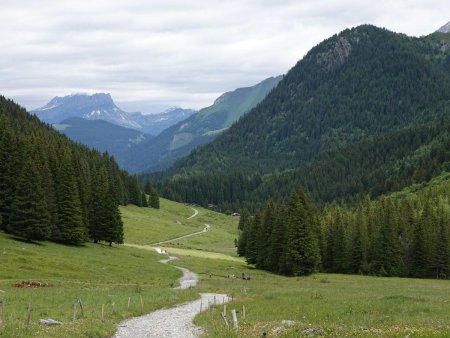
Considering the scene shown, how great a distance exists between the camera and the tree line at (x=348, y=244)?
307 feet

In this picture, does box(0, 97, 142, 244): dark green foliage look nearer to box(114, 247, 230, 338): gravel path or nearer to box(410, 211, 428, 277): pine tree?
box(114, 247, 230, 338): gravel path

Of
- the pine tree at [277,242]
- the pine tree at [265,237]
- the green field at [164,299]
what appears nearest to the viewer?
Answer: the green field at [164,299]

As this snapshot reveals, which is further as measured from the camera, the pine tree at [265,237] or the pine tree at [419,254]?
the pine tree at [265,237]

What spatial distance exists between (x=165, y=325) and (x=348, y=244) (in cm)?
7745

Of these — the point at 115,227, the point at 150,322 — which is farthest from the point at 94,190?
the point at 150,322

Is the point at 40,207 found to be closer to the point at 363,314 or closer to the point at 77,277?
the point at 77,277

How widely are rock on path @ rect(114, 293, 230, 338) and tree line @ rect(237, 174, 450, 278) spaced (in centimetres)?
5133

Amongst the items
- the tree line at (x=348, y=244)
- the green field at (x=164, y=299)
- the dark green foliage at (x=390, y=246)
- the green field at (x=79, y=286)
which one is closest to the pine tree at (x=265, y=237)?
the tree line at (x=348, y=244)

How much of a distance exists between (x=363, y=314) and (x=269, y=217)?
2771 inches

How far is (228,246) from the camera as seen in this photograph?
157250mm

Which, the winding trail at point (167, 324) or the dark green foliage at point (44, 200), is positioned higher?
the dark green foliage at point (44, 200)

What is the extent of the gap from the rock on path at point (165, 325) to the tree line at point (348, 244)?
5133 cm

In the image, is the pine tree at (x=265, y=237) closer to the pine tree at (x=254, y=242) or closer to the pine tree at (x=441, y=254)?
the pine tree at (x=254, y=242)

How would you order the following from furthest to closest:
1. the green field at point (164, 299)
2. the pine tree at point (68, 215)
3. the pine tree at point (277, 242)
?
the pine tree at point (277, 242), the pine tree at point (68, 215), the green field at point (164, 299)
